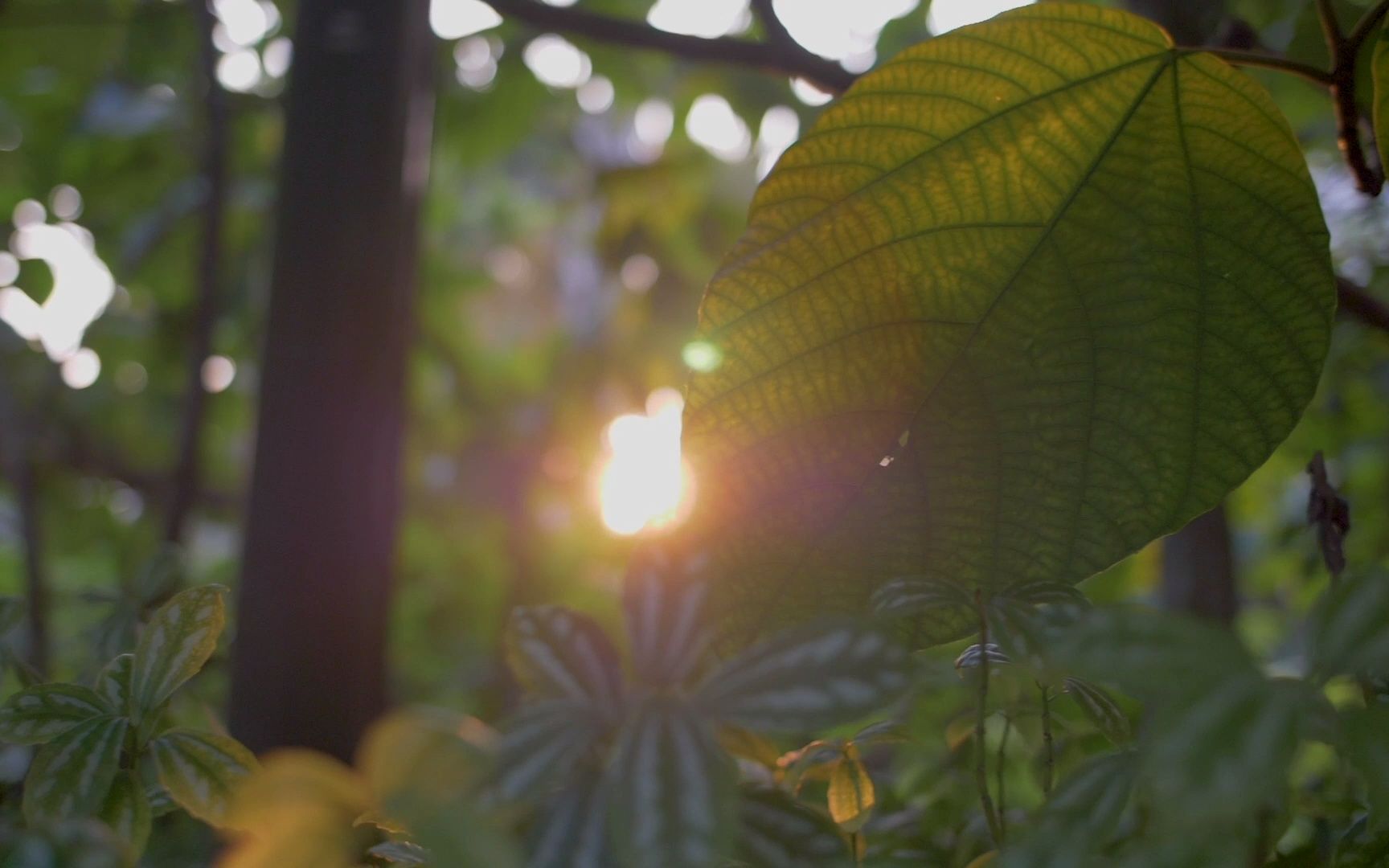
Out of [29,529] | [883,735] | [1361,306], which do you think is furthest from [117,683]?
[29,529]

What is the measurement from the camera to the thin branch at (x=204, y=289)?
129 cm

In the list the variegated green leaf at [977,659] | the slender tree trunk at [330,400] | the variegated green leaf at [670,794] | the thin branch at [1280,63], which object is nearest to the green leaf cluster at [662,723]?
the variegated green leaf at [670,794]

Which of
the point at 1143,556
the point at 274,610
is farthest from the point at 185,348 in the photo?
the point at 1143,556

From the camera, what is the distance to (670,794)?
24 cm

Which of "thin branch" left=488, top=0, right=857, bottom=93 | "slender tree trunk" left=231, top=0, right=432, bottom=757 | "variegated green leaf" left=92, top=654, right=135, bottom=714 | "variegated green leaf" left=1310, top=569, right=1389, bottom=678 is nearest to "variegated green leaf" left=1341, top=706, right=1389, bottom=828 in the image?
"variegated green leaf" left=1310, top=569, right=1389, bottom=678

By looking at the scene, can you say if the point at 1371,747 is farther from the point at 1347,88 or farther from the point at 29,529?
the point at 29,529

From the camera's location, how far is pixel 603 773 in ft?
0.86

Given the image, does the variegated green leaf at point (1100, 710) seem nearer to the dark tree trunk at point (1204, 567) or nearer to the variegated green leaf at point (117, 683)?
the variegated green leaf at point (117, 683)

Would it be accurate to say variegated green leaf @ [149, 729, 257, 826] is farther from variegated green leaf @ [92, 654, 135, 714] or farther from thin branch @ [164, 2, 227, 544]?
thin branch @ [164, 2, 227, 544]

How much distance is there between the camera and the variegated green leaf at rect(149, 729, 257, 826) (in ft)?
1.12

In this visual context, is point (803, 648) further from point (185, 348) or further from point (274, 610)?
point (185, 348)

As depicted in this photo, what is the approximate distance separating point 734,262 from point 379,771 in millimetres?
248

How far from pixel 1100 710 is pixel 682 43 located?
0.51 m

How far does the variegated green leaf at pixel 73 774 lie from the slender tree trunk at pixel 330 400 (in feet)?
1.46
